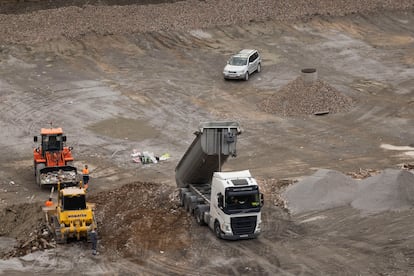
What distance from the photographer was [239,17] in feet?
217

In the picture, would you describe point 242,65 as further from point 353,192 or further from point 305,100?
point 353,192

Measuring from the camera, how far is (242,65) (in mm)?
55281

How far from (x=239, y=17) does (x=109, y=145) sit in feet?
78.8

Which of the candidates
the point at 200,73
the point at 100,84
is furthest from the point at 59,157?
the point at 200,73

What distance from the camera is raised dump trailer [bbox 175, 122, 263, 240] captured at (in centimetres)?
3247

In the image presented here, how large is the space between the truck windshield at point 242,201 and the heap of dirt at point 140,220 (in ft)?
7.11

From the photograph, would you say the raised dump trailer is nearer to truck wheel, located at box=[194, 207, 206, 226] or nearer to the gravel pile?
truck wheel, located at box=[194, 207, 206, 226]

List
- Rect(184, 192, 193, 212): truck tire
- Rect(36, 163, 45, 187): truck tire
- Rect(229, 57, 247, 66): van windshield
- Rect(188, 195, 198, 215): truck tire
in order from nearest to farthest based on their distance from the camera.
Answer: Rect(188, 195, 198, 215): truck tire
Rect(184, 192, 193, 212): truck tire
Rect(36, 163, 45, 187): truck tire
Rect(229, 57, 247, 66): van windshield

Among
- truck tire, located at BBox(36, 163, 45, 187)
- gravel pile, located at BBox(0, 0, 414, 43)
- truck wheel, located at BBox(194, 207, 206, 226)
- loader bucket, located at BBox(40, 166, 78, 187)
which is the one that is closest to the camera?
truck wheel, located at BBox(194, 207, 206, 226)

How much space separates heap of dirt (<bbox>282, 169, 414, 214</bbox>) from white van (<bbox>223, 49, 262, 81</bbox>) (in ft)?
59.7

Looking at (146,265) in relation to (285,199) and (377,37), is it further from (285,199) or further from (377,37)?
(377,37)

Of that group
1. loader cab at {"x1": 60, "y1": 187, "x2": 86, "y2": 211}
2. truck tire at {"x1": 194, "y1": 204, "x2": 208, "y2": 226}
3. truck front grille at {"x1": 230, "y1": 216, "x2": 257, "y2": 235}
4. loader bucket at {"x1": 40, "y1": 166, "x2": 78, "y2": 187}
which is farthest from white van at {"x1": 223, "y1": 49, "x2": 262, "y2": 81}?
loader cab at {"x1": 60, "y1": 187, "x2": 86, "y2": 211}

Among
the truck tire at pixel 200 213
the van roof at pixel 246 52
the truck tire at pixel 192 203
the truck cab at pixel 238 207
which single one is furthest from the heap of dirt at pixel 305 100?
the truck cab at pixel 238 207

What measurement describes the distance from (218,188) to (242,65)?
2318cm
